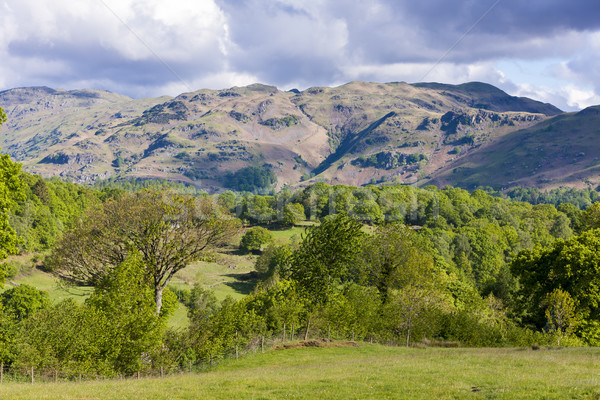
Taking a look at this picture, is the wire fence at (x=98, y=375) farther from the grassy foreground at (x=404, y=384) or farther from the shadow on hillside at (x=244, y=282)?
the shadow on hillside at (x=244, y=282)

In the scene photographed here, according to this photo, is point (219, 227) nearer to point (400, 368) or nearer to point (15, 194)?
point (15, 194)

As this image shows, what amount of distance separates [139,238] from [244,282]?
95.4m

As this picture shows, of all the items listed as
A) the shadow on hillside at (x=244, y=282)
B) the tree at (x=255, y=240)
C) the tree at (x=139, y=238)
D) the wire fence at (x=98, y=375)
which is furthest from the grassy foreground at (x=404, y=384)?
the tree at (x=255, y=240)

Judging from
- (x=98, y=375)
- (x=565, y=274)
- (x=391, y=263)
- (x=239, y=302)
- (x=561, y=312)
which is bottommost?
(x=98, y=375)

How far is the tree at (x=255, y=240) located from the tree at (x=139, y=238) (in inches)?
4685

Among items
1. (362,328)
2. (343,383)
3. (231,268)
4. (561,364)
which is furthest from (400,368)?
(231,268)

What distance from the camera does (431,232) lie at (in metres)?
142

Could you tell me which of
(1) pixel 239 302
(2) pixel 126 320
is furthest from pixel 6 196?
(1) pixel 239 302

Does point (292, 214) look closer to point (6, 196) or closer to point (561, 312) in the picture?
point (561, 312)

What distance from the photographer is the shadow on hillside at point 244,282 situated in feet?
398

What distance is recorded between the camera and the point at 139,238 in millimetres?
35688

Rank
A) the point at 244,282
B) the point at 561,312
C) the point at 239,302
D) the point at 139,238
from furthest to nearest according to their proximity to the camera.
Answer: the point at 244,282 < the point at 239,302 < the point at 561,312 < the point at 139,238

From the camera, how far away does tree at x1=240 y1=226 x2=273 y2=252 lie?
515 ft

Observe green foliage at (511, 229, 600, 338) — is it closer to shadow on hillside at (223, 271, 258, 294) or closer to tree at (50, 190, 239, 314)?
tree at (50, 190, 239, 314)
